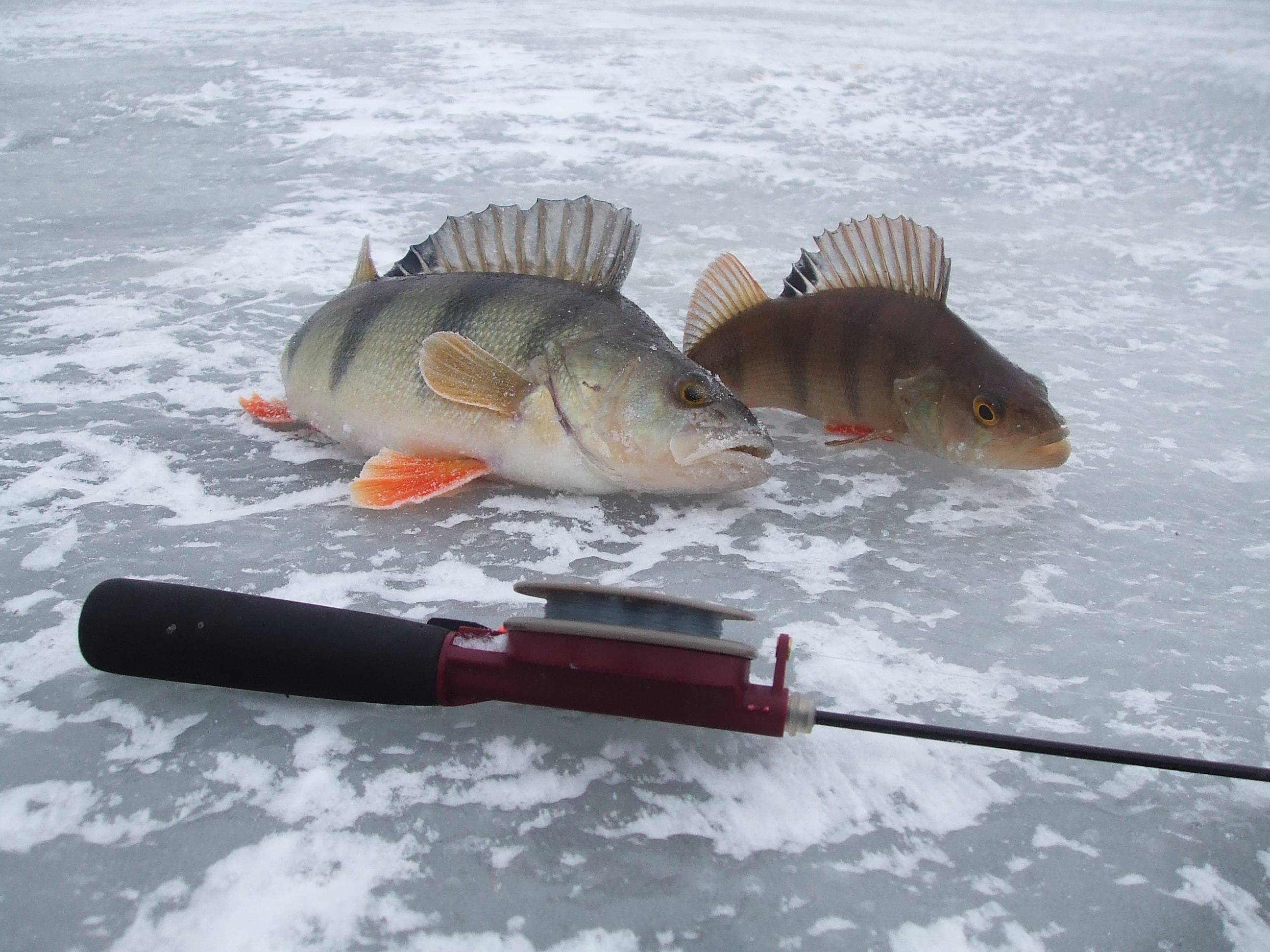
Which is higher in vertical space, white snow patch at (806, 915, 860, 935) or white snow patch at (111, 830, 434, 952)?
white snow patch at (806, 915, 860, 935)

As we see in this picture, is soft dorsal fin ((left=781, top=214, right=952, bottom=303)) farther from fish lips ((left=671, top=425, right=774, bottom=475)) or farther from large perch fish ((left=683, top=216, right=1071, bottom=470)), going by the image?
fish lips ((left=671, top=425, right=774, bottom=475))

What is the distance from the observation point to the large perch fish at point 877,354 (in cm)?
266

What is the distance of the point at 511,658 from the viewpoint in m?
1.58

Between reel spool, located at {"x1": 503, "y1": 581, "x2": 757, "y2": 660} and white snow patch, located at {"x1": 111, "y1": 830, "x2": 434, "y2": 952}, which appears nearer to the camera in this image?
white snow patch, located at {"x1": 111, "y1": 830, "x2": 434, "y2": 952}

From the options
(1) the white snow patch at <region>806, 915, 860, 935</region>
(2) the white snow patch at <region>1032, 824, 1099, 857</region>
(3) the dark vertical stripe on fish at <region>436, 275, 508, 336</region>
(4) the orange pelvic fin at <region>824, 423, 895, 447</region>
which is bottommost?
→ (1) the white snow patch at <region>806, 915, 860, 935</region>

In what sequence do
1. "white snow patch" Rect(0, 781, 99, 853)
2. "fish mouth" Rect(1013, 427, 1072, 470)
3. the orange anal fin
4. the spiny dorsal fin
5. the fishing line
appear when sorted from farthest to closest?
the spiny dorsal fin, "fish mouth" Rect(1013, 427, 1072, 470), the orange anal fin, the fishing line, "white snow patch" Rect(0, 781, 99, 853)

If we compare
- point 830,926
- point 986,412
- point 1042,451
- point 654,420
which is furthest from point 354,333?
point 830,926

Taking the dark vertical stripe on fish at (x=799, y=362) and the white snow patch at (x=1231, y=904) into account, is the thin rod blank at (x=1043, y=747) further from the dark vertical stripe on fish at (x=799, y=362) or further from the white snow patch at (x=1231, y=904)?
the dark vertical stripe on fish at (x=799, y=362)

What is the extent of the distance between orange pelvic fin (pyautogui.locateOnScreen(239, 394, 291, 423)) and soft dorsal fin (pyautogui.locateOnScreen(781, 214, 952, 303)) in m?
1.48

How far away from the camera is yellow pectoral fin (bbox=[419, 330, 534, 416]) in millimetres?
2521

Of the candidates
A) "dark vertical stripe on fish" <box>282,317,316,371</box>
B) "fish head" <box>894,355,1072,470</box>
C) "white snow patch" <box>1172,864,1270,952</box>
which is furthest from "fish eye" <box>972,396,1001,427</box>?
"dark vertical stripe on fish" <box>282,317,316,371</box>

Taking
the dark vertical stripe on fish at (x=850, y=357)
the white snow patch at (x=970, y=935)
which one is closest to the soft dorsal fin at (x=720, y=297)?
the dark vertical stripe on fish at (x=850, y=357)

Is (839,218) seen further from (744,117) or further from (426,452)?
(426,452)

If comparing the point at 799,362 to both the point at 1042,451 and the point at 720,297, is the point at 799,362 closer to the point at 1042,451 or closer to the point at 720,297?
the point at 720,297
